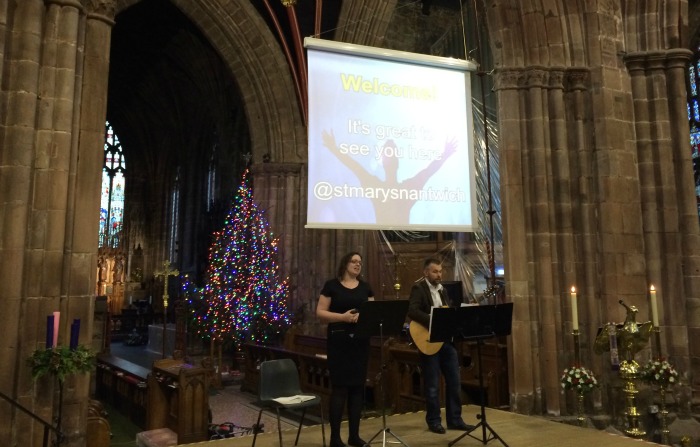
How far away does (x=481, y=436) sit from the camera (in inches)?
185

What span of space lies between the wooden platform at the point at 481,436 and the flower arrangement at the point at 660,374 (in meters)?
1.63

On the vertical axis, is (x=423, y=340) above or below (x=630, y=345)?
above

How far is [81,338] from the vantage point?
15.6ft

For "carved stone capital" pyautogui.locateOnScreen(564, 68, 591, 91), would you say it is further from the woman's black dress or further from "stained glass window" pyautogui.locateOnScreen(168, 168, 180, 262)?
"stained glass window" pyautogui.locateOnScreen(168, 168, 180, 262)

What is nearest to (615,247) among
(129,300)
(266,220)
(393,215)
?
(393,215)

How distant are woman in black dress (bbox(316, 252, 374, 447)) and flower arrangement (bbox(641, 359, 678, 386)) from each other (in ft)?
12.2

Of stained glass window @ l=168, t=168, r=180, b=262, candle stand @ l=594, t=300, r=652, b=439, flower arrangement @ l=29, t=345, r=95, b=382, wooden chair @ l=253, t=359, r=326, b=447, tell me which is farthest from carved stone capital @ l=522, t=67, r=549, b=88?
stained glass window @ l=168, t=168, r=180, b=262

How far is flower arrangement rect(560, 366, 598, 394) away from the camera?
6.01m

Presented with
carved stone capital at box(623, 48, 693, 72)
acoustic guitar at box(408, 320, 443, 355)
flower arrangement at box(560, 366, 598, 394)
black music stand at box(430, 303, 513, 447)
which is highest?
carved stone capital at box(623, 48, 693, 72)

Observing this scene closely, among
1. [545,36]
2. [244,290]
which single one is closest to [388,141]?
[545,36]

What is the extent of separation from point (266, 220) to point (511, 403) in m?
7.98

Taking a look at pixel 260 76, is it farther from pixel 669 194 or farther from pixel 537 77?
pixel 669 194

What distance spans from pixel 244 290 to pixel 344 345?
8156 mm

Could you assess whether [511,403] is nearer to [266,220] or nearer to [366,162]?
[366,162]
